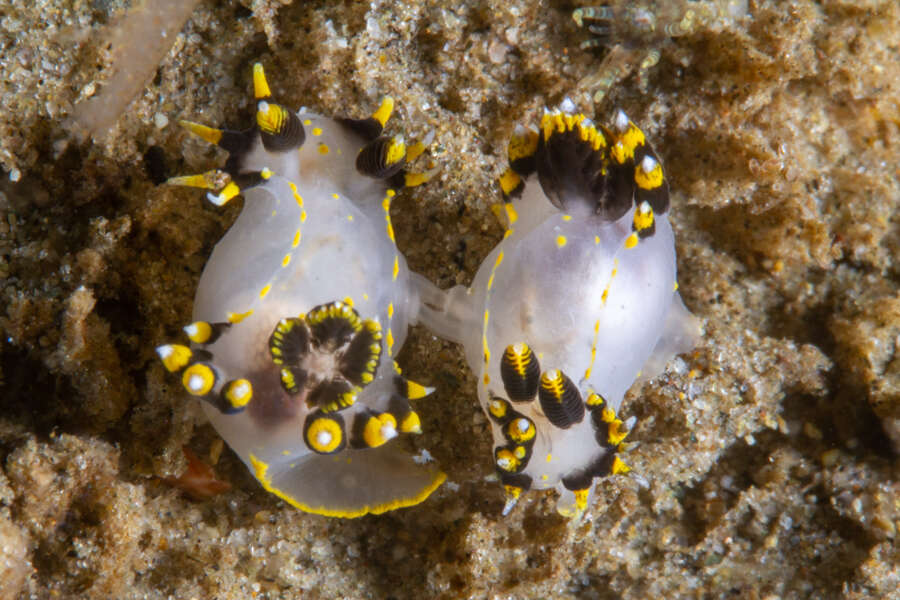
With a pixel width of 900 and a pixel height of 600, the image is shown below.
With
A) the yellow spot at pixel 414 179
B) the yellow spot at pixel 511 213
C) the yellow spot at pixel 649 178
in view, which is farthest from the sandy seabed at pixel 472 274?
the yellow spot at pixel 649 178

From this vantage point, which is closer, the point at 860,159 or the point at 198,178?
the point at 198,178

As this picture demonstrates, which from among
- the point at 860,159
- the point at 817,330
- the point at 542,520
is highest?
the point at 860,159

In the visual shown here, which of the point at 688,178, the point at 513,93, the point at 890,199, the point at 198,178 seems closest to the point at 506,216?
the point at 513,93

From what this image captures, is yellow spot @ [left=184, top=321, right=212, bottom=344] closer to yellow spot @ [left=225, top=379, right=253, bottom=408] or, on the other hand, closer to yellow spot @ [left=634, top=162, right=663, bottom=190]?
yellow spot @ [left=225, top=379, right=253, bottom=408]

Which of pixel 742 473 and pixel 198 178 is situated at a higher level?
pixel 198 178

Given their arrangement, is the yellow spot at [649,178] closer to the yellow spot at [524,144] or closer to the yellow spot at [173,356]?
the yellow spot at [524,144]

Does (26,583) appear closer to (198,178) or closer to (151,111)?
(198,178)

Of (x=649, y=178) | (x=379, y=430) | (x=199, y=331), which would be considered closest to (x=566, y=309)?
(x=649, y=178)
